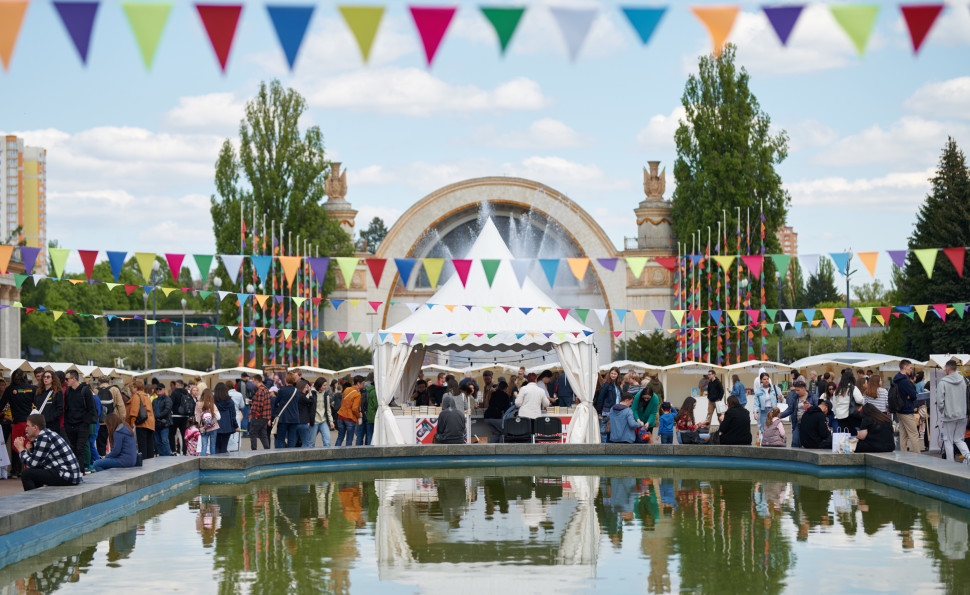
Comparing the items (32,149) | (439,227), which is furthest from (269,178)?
(32,149)

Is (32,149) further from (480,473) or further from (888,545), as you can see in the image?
(888,545)

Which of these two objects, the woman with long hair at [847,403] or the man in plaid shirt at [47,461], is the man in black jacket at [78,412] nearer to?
the man in plaid shirt at [47,461]

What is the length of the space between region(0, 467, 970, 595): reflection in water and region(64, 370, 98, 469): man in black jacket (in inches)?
63.4

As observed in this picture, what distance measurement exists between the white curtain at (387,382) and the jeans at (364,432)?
0.59 meters

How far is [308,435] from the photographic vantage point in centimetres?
1886

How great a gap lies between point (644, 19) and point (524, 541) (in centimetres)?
466

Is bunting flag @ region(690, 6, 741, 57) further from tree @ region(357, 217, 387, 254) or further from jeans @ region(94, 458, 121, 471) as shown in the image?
tree @ region(357, 217, 387, 254)

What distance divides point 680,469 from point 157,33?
10591 millimetres

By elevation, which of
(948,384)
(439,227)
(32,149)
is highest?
(32,149)

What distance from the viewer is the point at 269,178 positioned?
43.8 meters

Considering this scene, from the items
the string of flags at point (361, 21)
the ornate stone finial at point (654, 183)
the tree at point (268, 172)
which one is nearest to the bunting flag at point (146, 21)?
the string of flags at point (361, 21)

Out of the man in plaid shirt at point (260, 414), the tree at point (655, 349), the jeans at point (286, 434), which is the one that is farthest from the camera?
the tree at point (655, 349)

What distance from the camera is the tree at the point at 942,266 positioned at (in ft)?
137

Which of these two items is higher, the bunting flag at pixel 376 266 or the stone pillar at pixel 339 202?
the stone pillar at pixel 339 202
